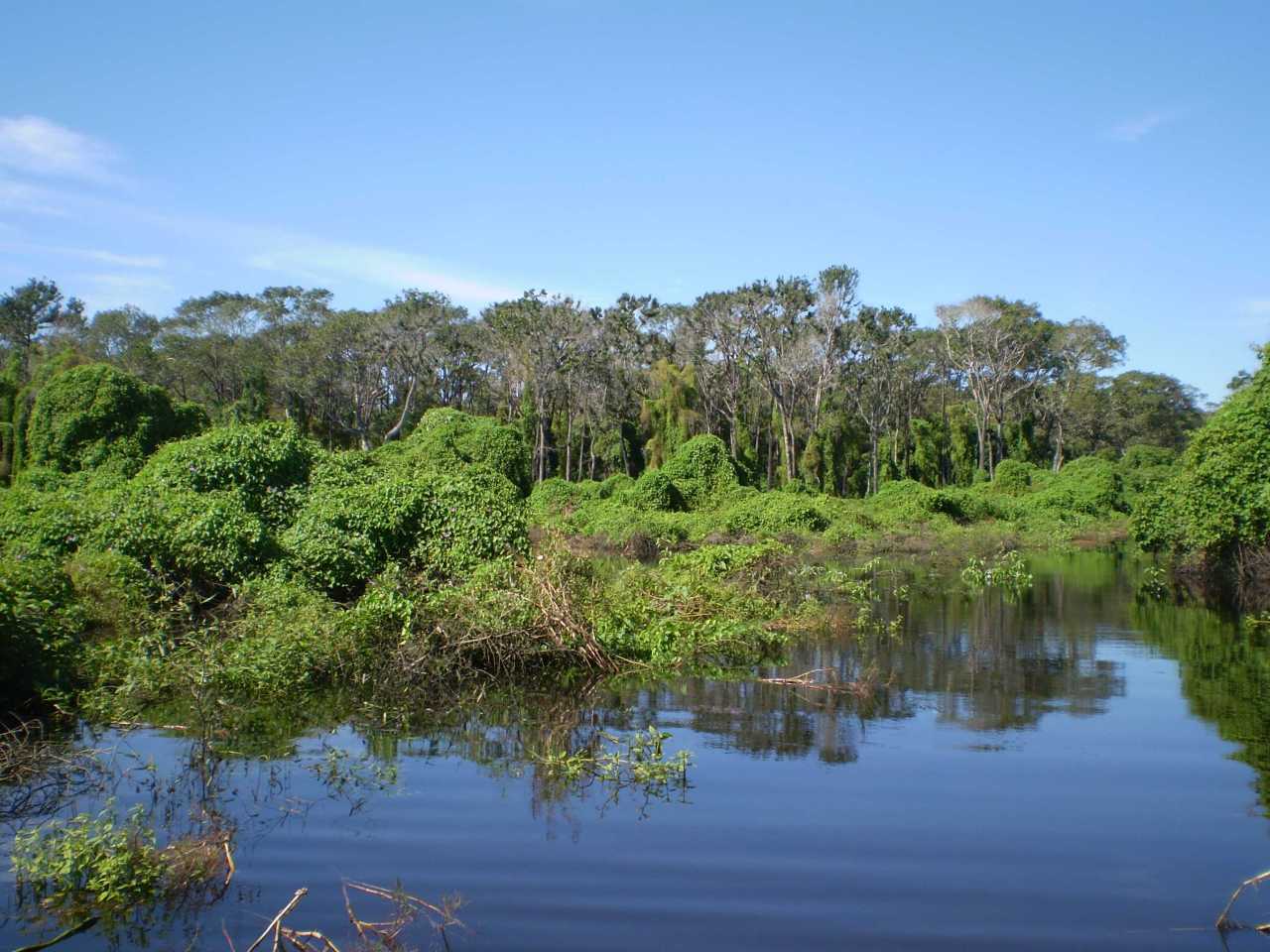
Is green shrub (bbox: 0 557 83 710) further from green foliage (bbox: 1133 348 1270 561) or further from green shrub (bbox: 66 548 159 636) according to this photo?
green foliage (bbox: 1133 348 1270 561)

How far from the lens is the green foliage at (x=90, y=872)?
19.2 feet

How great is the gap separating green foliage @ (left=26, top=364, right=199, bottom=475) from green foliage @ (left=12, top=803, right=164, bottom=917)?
15841mm

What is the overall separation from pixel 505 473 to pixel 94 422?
908 cm

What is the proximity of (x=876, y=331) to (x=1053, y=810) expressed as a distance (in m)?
39.9

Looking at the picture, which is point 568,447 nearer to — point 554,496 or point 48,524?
Result: point 554,496

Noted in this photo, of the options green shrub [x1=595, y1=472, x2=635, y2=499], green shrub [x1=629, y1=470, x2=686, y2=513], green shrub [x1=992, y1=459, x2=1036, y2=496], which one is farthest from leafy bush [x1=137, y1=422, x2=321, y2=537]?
green shrub [x1=992, y1=459, x2=1036, y2=496]

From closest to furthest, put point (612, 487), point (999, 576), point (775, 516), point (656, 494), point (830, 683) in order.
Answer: point (830, 683) < point (999, 576) < point (775, 516) < point (656, 494) < point (612, 487)

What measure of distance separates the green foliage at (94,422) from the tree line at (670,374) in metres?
22.0

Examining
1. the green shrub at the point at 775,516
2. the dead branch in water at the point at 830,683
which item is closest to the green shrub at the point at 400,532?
the dead branch in water at the point at 830,683

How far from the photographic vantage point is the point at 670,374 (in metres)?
49.5

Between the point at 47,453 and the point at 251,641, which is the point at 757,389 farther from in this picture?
the point at 251,641

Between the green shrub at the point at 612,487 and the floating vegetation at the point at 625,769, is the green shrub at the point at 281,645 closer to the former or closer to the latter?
the floating vegetation at the point at 625,769

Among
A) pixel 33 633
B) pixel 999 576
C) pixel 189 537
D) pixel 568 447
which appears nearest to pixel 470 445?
pixel 999 576

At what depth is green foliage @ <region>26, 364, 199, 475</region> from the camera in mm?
21000
